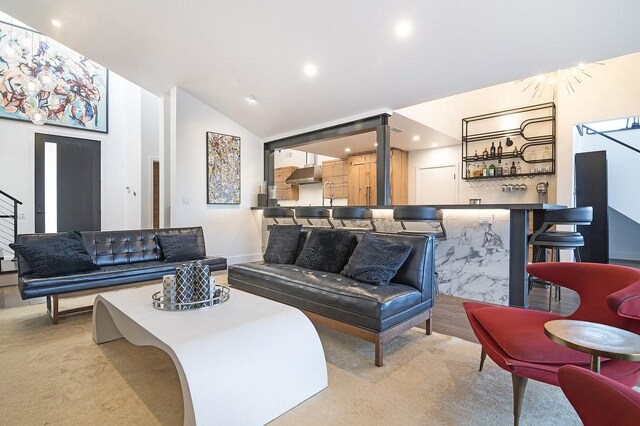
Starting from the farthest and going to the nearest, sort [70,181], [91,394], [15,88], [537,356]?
[70,181] → [15,88] → [91,394] → [537,356]

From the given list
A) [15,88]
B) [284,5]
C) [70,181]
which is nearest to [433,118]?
[284,5]

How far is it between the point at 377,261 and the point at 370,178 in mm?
5148

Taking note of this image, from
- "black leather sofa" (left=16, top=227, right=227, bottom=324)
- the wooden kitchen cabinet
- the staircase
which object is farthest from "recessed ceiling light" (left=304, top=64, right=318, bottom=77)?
the staircase

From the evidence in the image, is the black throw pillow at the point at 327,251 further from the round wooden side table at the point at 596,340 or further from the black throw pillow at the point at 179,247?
the round wooden side table at the point at 596,340

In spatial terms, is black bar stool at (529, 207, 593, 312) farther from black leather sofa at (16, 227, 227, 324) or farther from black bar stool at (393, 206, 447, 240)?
black leather sofa at (16, 227, 227, 324)

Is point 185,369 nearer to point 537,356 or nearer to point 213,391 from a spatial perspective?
point 213,391

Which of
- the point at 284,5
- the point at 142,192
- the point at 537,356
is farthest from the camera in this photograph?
the point at 142,192

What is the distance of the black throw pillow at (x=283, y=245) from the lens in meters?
3.73

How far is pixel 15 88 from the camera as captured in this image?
589 cm

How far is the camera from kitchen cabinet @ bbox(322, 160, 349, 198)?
8.27 metres

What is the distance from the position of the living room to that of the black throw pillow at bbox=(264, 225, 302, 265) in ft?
0.15

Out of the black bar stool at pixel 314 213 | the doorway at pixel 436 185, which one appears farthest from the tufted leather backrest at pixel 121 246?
the doorway at pixel 436 185

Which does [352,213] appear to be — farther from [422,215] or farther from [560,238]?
[560,238]

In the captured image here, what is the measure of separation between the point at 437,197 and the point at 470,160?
1.17 metres
